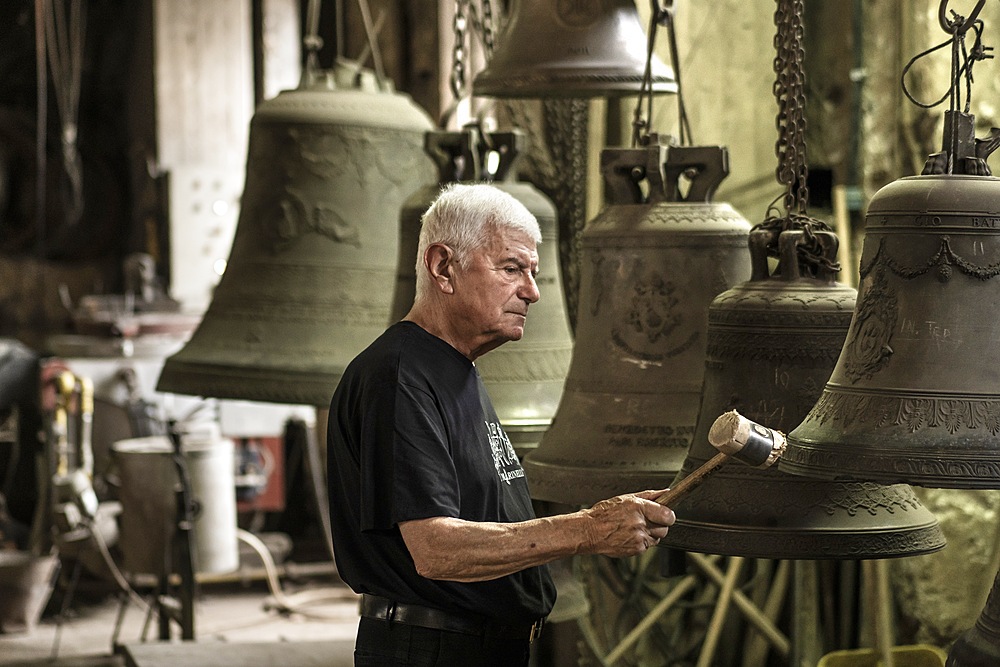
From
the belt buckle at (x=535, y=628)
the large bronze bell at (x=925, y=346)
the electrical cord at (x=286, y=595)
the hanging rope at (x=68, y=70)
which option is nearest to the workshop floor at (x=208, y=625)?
the electrical cord at (x=286, y=595)

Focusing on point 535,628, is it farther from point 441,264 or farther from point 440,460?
point 441,264

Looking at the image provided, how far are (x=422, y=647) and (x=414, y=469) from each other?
13.9 inches

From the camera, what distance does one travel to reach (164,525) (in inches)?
275

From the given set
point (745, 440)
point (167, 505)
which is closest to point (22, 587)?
point (167, 505)

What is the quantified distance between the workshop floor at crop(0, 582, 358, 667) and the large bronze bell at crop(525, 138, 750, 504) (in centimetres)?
386

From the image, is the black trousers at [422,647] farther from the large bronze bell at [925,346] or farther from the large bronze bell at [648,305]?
the large bronze bell at [925,346]

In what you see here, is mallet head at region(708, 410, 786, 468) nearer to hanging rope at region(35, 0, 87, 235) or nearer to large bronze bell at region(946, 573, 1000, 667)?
large bronze bell at region(946, 573, 1000, 667)

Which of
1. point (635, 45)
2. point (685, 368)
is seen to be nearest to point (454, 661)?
point (685, 368)

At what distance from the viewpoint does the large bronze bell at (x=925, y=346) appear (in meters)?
2.14

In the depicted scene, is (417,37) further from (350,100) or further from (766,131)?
(350,100)

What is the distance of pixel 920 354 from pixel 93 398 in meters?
7.09

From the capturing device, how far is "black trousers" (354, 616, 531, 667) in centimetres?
246

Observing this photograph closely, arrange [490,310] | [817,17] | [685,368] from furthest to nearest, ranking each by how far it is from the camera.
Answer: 1. [817,17]
2. [685,368]
3. [490,310]

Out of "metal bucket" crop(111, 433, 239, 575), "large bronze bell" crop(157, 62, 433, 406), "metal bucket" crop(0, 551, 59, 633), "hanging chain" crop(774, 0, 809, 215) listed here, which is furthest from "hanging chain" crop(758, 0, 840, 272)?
"metal bucket" crop(0, 551, 59, 633)
